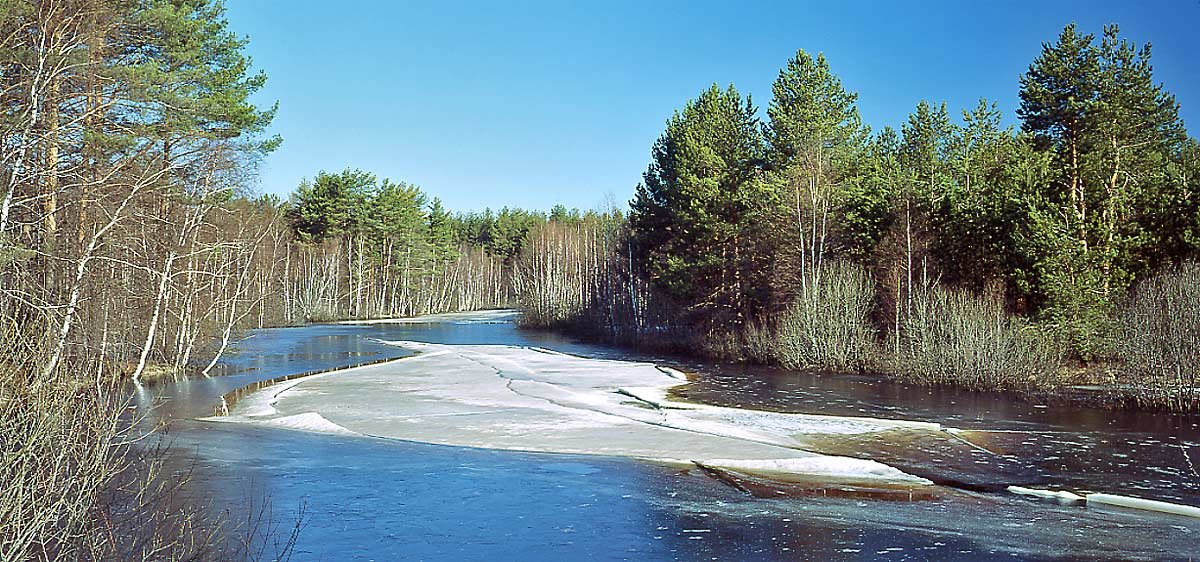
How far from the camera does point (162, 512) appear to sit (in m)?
9.72

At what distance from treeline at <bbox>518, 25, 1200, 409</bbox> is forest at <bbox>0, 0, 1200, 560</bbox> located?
8 cm

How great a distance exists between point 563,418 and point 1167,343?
1198cm

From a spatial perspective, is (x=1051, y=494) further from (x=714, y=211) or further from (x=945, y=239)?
(x=714, y=211)

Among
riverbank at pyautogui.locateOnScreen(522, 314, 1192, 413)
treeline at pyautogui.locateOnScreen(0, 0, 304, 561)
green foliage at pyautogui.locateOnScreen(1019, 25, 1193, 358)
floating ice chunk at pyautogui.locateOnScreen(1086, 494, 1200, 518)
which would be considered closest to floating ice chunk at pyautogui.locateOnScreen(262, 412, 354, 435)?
treeline at pyautogui.locateOnScreen(0, 0, 304, 561)

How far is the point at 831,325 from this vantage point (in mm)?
29656

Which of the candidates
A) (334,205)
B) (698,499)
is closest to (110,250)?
(698,499)

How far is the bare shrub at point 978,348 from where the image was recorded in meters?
24.4

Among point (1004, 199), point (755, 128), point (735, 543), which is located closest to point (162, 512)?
point (735, 543)

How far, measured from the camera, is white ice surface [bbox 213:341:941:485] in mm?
15391

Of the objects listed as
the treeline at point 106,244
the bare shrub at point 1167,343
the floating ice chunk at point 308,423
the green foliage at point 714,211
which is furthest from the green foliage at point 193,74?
the bare shrub at point 1167,343

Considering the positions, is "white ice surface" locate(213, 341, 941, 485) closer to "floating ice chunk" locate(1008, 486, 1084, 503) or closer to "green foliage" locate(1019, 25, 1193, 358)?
"floating ice chunk" locate(1008, 486, 1084, 503)

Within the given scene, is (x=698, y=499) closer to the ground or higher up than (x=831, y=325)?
closer to the ground

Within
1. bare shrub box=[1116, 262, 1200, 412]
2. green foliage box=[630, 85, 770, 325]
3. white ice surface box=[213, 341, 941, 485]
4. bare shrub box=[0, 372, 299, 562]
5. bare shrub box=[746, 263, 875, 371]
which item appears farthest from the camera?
green foliage box=[630, 85, 770, 325]

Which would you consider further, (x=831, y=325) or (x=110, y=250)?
(x=831, y=325)
